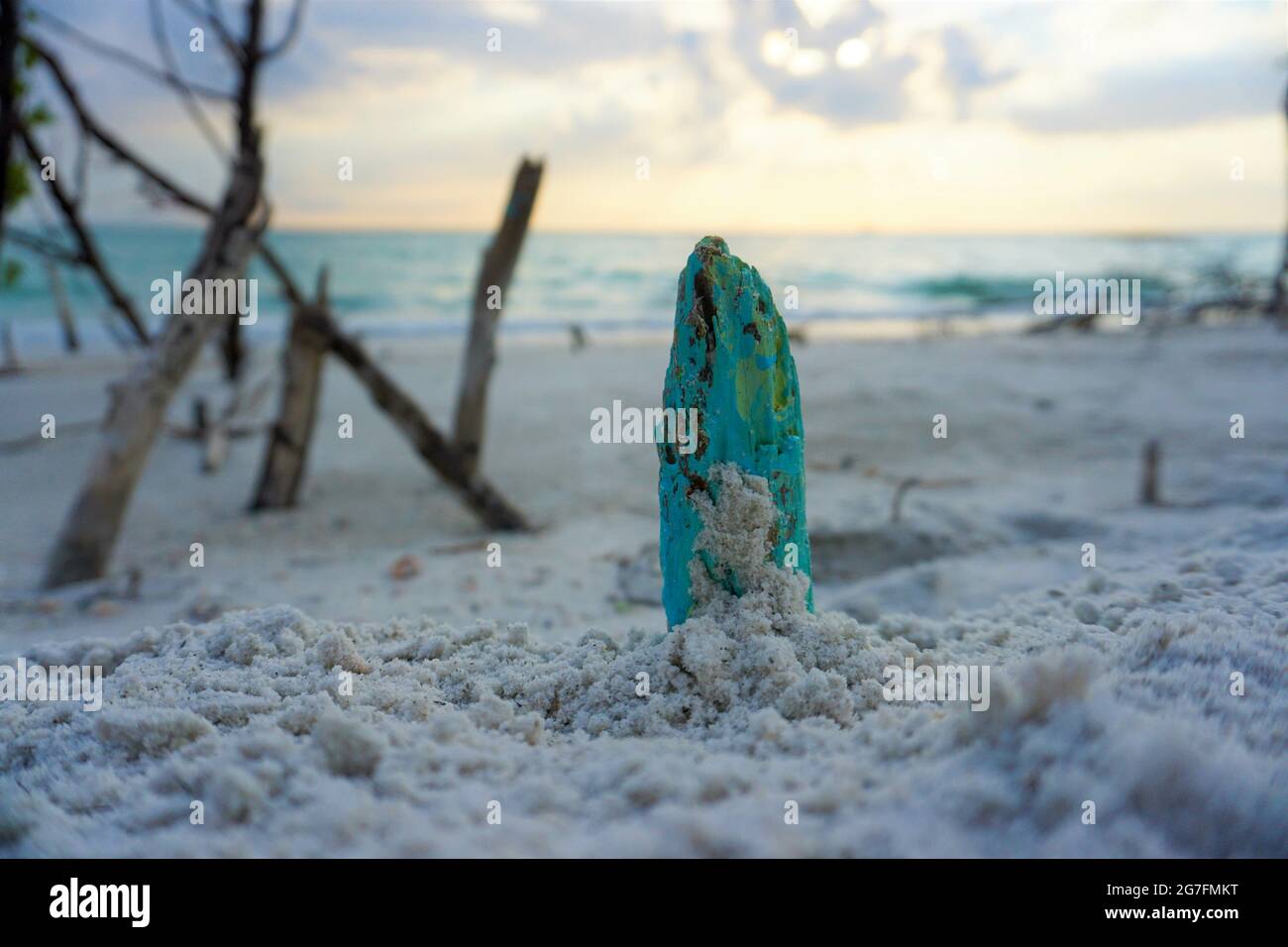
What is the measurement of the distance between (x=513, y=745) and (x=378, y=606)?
83.3 inches

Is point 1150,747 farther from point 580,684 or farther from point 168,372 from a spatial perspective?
point 168,372

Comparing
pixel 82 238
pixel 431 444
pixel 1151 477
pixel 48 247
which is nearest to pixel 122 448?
pixel 431 444

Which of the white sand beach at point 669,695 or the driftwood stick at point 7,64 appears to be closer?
the white sand beach at point 669,695

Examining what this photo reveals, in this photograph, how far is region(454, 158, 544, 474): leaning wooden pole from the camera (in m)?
5.44

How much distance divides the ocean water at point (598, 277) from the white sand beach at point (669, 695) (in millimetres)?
4319

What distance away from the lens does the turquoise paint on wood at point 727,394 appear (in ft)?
6.99

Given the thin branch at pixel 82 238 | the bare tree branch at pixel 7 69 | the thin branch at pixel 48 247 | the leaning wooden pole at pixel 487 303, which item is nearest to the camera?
the bare tree branch at pixel 7 69

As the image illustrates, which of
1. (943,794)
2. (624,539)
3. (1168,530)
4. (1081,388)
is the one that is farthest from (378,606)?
(1081,388)

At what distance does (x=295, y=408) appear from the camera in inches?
227

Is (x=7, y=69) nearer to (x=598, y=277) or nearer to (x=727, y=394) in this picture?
(x=727, y=394)

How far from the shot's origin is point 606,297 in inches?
1133

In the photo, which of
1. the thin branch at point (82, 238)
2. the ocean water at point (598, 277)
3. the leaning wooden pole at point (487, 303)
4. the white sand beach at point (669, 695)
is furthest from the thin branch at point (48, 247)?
the leaning wooden pole at point (487, 303)

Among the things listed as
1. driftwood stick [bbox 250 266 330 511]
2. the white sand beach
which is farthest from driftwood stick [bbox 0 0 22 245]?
the white sand beach

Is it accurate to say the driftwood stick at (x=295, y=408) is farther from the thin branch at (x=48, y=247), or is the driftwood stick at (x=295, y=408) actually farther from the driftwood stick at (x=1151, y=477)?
the driftwood stick at (x=1151, y=477)
